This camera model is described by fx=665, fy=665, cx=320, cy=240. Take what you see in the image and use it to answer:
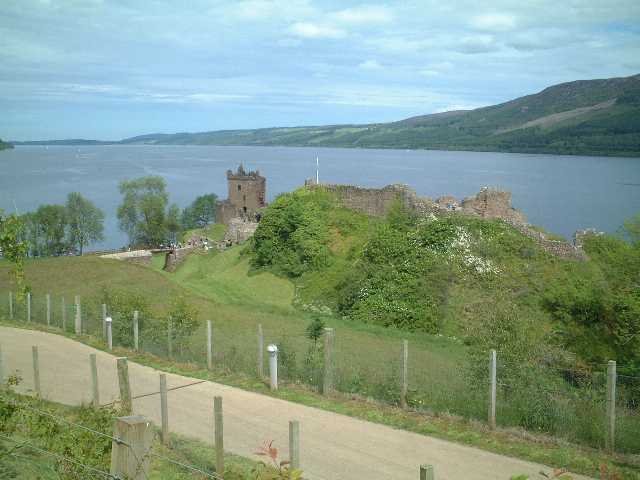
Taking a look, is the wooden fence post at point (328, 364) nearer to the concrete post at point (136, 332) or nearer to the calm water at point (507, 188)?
the concrete post at point (136, 332)

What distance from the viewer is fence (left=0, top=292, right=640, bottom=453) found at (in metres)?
10.9

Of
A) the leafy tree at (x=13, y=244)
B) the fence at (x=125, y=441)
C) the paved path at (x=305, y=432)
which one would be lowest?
the paved path at (x=305, y=432)

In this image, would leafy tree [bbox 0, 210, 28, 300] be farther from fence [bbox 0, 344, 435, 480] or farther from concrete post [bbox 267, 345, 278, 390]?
concrete post [bbox 267, 345, 278, 390]

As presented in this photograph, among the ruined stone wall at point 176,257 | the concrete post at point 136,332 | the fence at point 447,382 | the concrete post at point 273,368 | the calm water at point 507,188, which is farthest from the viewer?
the calm water at point 507,188

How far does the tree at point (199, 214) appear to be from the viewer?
376 ft

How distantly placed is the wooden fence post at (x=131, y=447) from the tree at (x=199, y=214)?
110m

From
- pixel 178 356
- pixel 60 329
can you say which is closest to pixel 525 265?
pixel 178 356

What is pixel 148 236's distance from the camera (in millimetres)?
96625

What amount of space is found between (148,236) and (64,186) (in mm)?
72883

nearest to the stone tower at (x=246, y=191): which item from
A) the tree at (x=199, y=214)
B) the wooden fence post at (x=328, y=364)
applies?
the tree at (x=199, y=214)

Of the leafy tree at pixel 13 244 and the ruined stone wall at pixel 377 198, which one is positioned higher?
the leafy tree at pixel 13 244

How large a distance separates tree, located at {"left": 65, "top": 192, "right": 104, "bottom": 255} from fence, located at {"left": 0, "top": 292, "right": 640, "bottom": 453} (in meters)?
77.9

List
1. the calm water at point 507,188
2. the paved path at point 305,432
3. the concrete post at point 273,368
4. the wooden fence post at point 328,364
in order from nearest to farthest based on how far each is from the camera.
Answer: the paved path at point 305,432 < the wooden fence post at point 328,364 < the concrete post at point 273,368 < the calm water at point 507,188

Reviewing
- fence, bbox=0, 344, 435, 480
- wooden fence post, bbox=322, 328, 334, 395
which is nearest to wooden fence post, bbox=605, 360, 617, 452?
fence, bbox=0, 344, 435, 480
